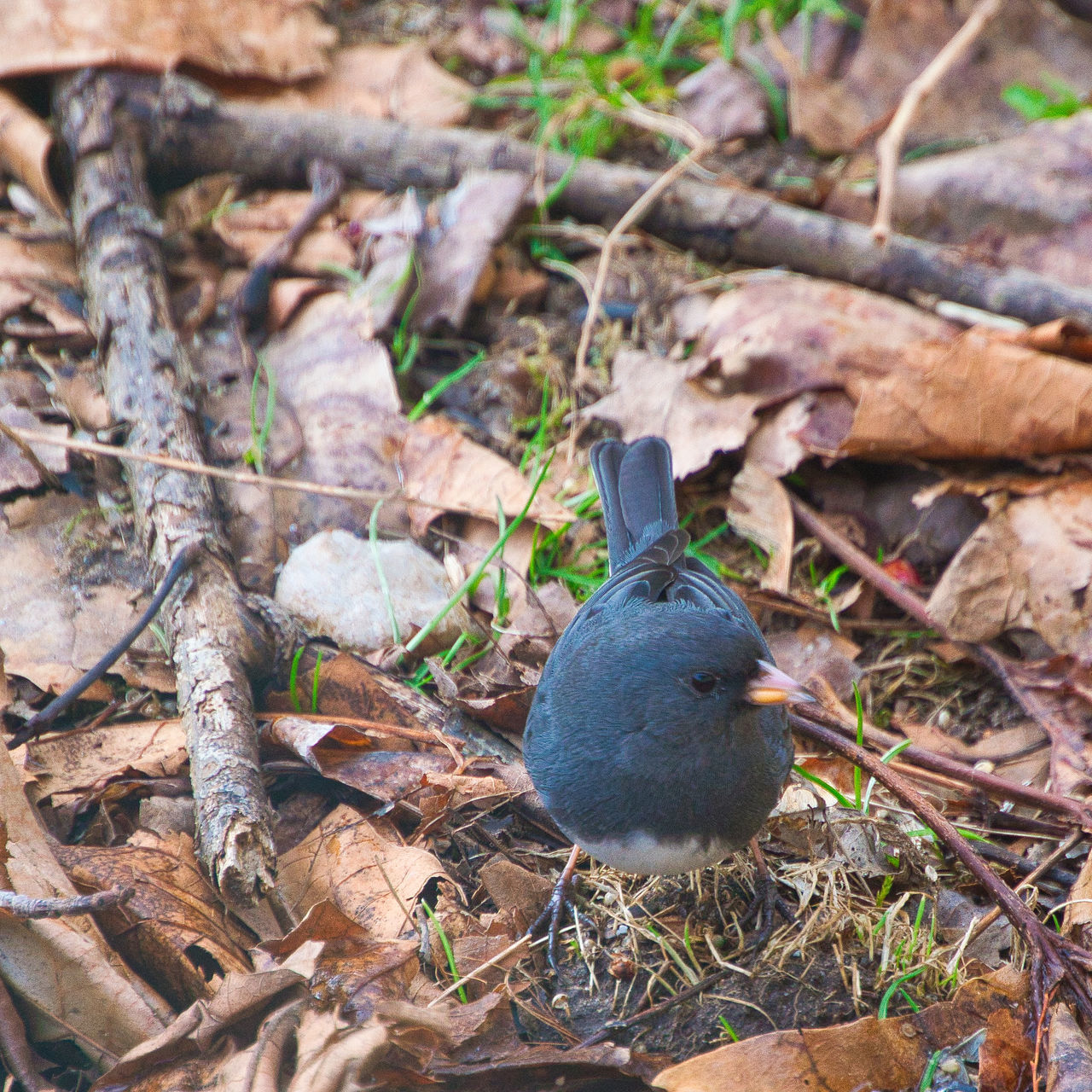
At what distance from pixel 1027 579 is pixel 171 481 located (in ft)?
8.09

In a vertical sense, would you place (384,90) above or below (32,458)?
above

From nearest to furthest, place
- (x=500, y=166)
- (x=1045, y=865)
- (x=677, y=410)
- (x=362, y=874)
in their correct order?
1. (x=362, y=874)
2. (x=1045, y=865)
3. (x=677, y=410)
4. (x=500, y=166)

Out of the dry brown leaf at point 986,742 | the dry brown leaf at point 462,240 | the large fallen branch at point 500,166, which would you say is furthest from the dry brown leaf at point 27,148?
the dry brown leaf at point 986,742

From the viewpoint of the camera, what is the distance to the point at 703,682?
7.76 feet

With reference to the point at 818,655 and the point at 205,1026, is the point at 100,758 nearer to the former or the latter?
the point at 205,1026

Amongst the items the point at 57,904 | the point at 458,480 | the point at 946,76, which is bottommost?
the point at 458,480

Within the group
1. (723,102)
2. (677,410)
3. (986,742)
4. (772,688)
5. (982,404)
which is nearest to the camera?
(772,688)

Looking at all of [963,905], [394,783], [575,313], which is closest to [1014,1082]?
[963,905]

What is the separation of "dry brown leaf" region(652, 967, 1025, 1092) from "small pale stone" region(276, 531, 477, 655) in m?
1.41

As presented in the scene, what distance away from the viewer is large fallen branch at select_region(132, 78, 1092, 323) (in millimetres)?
4066

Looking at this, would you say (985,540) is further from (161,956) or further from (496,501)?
(161,956)

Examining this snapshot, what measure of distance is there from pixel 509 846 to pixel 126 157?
2822 mm

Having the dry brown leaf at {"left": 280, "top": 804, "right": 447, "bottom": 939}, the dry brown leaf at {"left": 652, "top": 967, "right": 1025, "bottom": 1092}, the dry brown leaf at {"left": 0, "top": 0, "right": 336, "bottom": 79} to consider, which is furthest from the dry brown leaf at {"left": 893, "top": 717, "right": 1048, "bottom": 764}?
the dry brown leaf at {"left": 0, "top": 0, "right": 336, "bottom": 79}

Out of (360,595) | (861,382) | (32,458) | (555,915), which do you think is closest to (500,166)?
(861,382)
